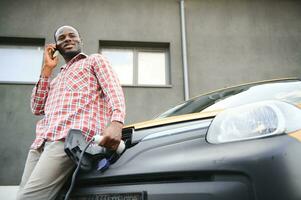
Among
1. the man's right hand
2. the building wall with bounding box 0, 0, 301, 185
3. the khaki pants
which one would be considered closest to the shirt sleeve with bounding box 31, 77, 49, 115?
the man's right hand

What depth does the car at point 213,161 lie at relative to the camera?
111 centimetres

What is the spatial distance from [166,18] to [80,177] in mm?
6389

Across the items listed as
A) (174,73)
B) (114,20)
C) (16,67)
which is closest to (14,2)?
(16,67)

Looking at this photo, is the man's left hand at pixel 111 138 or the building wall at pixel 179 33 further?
the building wall at pixel 179 33

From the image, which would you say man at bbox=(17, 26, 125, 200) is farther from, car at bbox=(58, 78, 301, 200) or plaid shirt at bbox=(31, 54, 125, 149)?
car at bbox=(58, 78, 301, 200)

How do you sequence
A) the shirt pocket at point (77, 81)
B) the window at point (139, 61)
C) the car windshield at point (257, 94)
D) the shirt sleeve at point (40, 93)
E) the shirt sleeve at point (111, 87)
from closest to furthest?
the shirt sleeve at point (111, 87)
the shirt pocket at point (77, 81)
the car windshield at point (257, 94)
the shirt sleeve at point (40, 93)
the window at point (139, 61)

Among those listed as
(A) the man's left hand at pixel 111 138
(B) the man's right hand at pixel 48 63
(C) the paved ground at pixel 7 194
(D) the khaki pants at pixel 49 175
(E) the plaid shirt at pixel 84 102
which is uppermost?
(B) the man's right hand at pixel 48 63

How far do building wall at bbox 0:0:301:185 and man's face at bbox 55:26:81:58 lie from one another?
448 cm

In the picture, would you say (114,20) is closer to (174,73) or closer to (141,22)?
(141,22)

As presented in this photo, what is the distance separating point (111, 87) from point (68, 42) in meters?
0.63

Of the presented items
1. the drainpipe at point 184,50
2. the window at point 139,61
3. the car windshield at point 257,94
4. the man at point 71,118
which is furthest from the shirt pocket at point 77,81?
the window at point 139,61

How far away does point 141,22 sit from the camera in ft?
24.0

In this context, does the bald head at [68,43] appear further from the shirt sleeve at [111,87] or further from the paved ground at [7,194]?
the paved ground at [7,194]

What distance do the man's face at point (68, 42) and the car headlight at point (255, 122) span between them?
1116 mm
